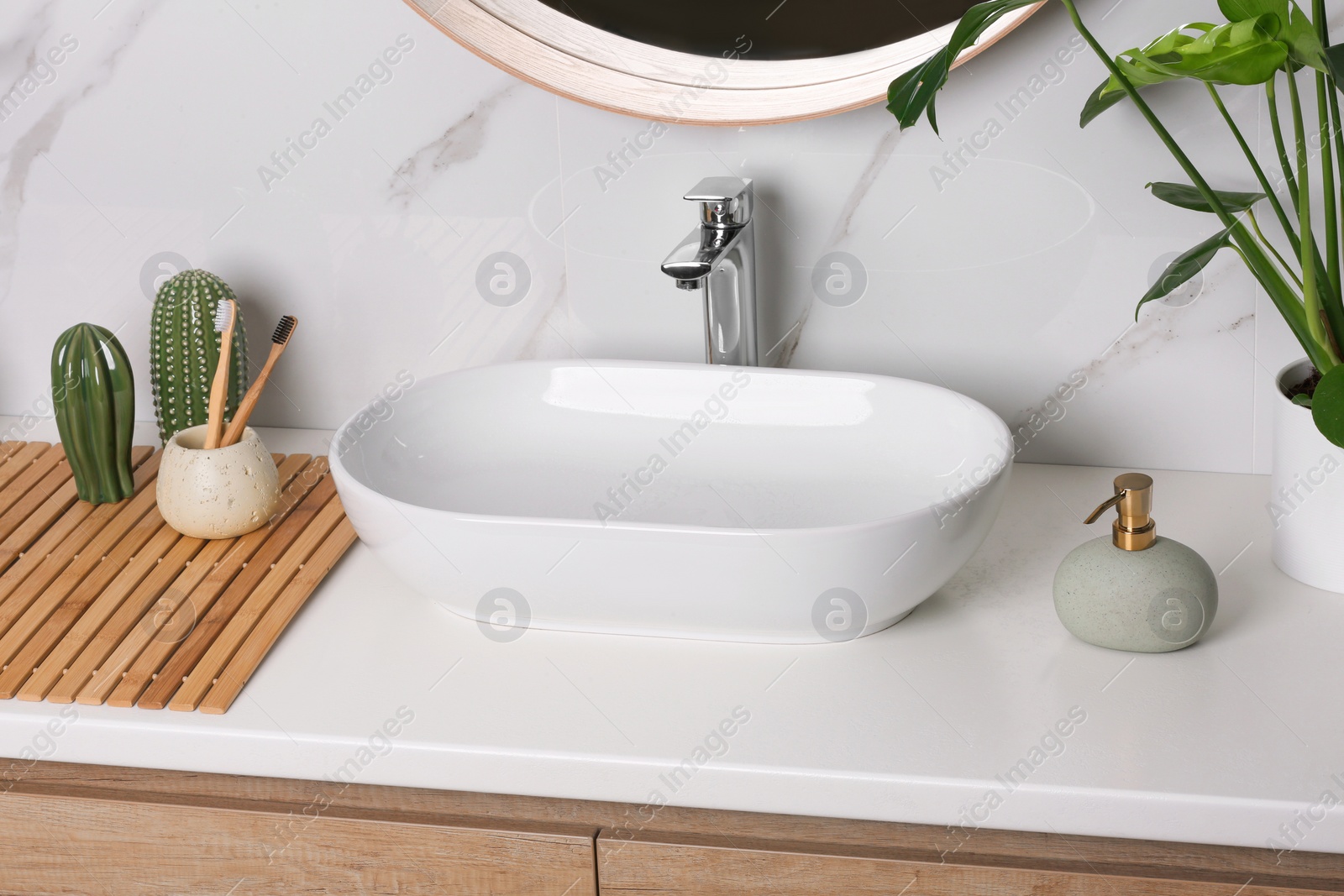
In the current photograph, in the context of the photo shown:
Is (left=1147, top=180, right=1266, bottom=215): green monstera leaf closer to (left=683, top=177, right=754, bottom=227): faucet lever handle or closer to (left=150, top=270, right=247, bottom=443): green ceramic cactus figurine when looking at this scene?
(left=683, top=177, right=754, bottom=227): faucet lever handle

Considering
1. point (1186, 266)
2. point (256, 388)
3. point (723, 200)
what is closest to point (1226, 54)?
point (1186, 266)

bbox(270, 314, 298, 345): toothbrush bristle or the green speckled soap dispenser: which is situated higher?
bbox(270, 314, 298, 345): toothbrush bristle

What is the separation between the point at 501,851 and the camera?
79 centimetres

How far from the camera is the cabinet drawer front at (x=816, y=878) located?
2.38ft

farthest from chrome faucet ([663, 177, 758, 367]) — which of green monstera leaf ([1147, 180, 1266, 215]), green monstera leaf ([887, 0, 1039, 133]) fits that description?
green monstera leaf ([1147, 180, 1266, 215])

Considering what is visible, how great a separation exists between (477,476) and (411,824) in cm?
36

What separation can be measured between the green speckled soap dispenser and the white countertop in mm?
22

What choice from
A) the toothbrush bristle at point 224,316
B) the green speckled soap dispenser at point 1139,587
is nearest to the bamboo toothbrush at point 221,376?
the toothbrush bristle at point 224,316

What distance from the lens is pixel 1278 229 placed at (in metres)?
1.03

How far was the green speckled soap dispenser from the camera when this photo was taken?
2.70 ft

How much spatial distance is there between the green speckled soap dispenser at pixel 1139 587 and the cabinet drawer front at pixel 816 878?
0.17 meters

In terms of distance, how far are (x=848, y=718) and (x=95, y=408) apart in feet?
2.35

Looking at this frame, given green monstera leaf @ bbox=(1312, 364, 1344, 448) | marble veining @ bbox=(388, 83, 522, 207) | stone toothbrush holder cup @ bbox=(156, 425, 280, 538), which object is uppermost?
marble veining @ bbox=(388, 83, 522, 207)

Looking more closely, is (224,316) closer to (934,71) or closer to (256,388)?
(256,388)
